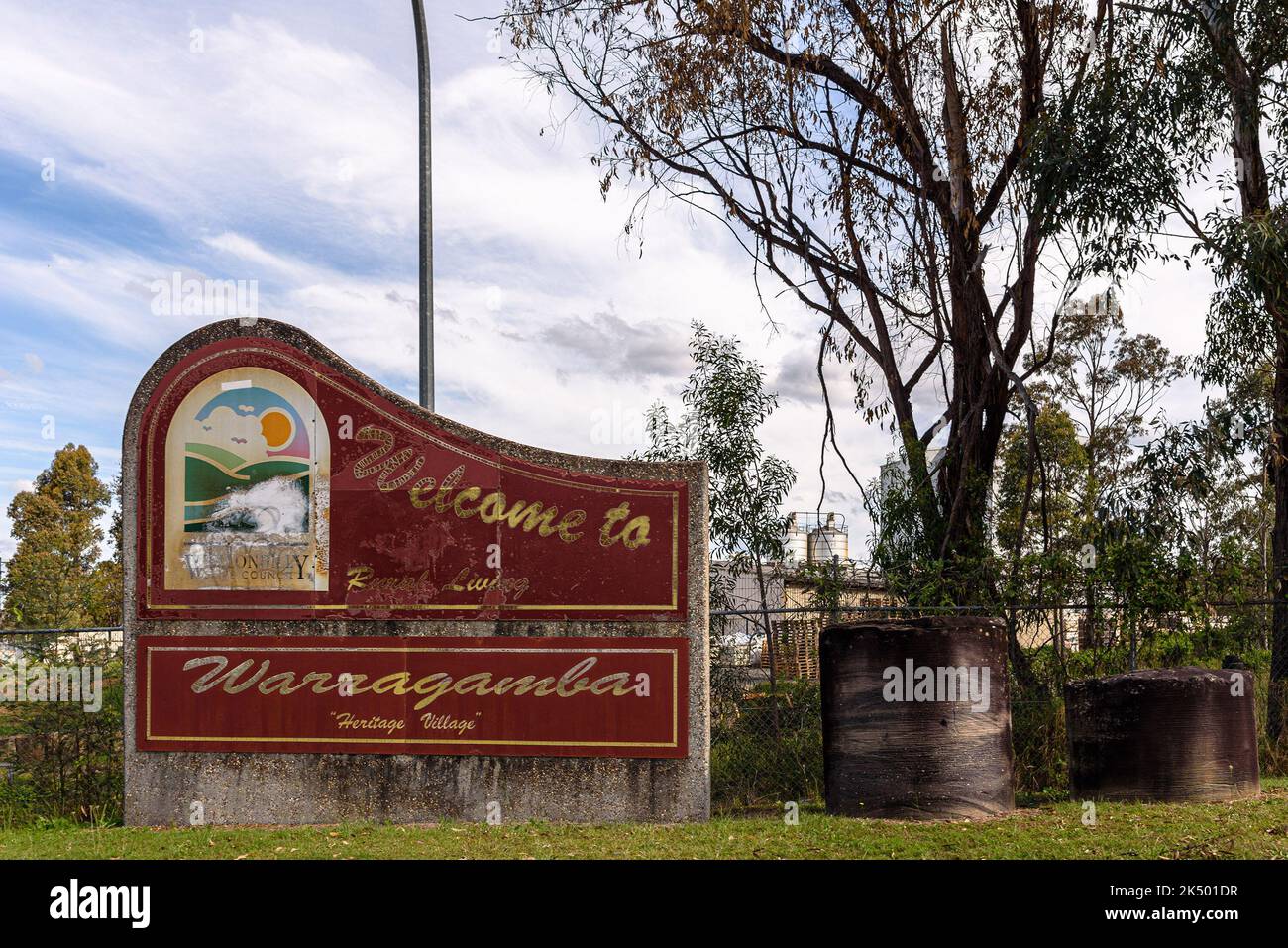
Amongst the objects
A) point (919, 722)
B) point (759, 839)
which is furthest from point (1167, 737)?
point (759, 839)

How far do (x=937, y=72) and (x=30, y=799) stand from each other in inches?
553

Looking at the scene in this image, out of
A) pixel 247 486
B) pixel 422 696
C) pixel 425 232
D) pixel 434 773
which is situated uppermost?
pixel 425 232

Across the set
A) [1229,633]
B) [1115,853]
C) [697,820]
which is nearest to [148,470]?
[697,820]

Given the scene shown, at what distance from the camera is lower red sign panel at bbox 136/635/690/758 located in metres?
9.39

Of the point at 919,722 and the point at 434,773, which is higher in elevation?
the point at 919,722

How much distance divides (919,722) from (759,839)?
163 centimetres

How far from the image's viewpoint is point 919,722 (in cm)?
911

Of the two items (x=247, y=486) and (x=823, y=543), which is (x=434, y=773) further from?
(x=823, y=543)

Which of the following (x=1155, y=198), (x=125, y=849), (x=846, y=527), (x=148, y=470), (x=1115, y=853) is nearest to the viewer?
(x=1115, y=853)

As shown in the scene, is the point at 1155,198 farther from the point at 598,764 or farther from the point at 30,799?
the point at 30,799

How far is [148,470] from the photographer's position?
9945 millimetres

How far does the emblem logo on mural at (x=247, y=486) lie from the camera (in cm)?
977

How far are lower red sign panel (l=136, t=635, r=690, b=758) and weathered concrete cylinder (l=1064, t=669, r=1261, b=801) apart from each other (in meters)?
3.67

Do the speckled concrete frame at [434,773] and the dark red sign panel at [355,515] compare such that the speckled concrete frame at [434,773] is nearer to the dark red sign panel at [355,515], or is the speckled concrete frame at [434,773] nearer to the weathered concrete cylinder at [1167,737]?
the dark red sign panel at [355,515]
